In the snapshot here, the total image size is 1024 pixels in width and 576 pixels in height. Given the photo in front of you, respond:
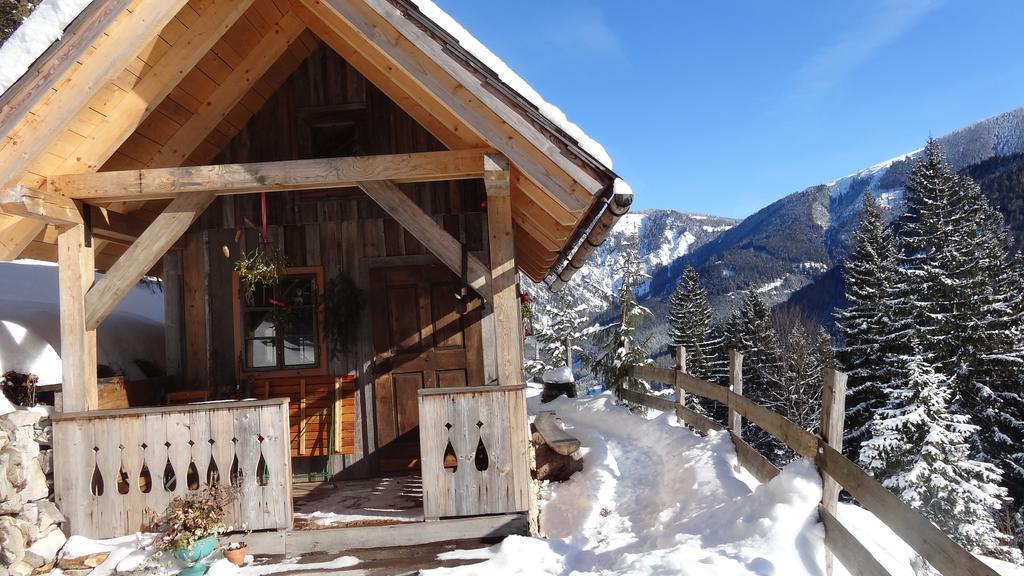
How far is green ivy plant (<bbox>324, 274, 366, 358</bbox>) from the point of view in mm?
7520

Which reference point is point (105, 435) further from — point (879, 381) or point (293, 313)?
point (879, 381)

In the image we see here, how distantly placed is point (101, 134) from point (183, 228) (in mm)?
1196

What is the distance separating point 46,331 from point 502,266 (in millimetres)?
5614

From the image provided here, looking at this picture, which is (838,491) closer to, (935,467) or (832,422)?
(832,422)

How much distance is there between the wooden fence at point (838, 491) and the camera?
3221 millimetres

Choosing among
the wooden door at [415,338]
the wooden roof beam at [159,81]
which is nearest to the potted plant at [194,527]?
the wooden door at [415,338]

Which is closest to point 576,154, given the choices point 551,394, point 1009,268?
point 551,394

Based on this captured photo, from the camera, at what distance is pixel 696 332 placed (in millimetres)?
37469

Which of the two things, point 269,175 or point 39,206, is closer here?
point 39,206

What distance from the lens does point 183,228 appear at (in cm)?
558

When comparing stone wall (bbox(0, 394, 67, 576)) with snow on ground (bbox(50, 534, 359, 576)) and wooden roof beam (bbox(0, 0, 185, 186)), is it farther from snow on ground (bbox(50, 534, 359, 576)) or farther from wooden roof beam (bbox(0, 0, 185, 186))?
wooden roof beam (bbox(0, 0, 185, 186))

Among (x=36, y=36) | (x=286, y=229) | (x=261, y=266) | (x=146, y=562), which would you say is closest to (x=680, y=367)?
(x=286, y=229)

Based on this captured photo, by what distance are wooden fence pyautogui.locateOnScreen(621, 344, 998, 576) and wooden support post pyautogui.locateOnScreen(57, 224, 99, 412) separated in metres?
6.01

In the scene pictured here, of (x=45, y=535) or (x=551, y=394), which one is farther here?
(x=551, y=394)
